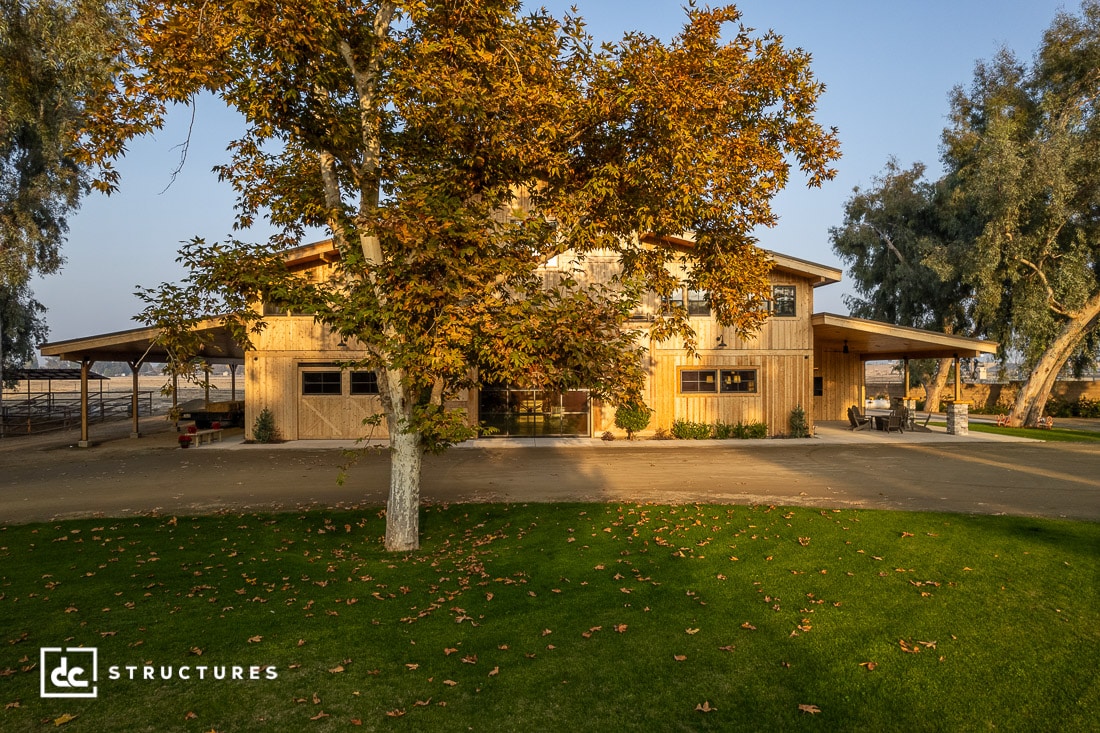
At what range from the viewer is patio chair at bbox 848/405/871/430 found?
71.3 ft

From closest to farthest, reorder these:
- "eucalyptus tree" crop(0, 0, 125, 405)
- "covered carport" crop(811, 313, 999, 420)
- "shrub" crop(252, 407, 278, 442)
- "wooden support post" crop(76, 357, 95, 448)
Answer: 1. "eucalyptus tree" crop(0, 0, 125, 405)
2. "wooden support post" crop(76, 357, 95, 448)
3. "shrub" crop(252, 407, 278, 442)
4. "covered carport" crop(811, 313, 999, 420)

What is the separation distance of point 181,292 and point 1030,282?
27.4m

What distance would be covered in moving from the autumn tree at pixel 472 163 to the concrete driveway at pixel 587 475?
4184 mm

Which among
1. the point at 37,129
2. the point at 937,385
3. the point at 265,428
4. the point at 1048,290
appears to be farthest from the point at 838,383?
the point at 37,129

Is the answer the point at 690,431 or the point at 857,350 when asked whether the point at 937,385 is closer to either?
the point at 857,350

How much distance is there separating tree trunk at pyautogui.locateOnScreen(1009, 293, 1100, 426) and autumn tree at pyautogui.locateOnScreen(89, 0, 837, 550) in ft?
72.5

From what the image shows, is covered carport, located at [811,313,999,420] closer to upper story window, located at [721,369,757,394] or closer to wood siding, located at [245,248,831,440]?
wood siding, located at [245,248,831,440]

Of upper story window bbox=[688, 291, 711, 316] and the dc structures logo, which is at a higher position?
upper story window bbox=[688, 291, 711, 316]

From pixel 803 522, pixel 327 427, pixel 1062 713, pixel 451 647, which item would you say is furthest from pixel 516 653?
pixel 327 427

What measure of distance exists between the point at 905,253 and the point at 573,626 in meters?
31.4

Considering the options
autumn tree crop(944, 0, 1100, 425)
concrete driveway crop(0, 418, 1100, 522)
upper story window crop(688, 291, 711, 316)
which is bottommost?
concrete driveway crop(0, 418, 1100, 522)

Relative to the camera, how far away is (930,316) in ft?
97.2

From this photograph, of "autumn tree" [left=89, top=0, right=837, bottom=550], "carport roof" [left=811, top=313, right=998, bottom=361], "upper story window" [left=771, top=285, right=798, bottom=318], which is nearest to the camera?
"autumn tree" [left=89, top=0, right=837, bottom=550]

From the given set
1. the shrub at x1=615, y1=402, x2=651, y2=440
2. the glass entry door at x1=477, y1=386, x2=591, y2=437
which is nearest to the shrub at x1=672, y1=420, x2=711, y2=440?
the shrub at x1=615, y1=402, x2=651, y2=440
